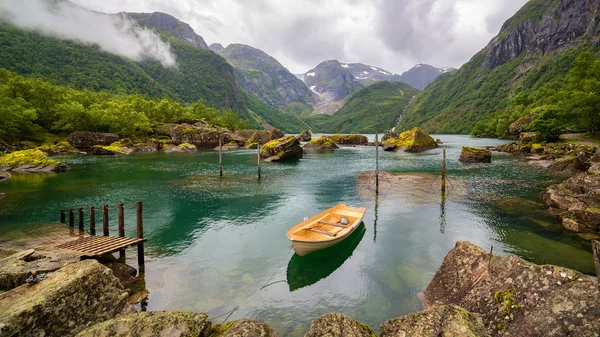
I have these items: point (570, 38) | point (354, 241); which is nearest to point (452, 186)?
point (354, 241)

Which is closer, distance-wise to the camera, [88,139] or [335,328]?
[335,328]

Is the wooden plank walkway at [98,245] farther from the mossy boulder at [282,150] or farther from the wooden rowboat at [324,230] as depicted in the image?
the mossy boulder at [282,150]

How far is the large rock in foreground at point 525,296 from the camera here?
22.1ft

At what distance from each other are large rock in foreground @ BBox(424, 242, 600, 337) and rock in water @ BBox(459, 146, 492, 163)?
5236 centimetres

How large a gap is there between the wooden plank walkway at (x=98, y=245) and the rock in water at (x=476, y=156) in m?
59.1

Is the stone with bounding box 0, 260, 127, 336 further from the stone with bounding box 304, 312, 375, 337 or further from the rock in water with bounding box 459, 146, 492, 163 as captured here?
the rock in water with bounding box 459, 146, 492, 163

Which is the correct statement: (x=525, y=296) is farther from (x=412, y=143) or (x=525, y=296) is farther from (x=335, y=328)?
(x=412, y=143)

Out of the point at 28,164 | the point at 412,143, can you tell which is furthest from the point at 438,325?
the point at 412,143

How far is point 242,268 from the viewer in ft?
52.4

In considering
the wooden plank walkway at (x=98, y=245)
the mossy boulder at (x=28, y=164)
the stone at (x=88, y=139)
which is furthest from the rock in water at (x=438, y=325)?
the stone at (x=88, y=139)

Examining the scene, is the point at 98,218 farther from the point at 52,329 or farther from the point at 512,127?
the point at 512,127

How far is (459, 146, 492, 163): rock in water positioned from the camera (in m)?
54.8

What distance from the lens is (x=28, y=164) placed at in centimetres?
4609

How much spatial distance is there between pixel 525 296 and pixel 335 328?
228 inches
